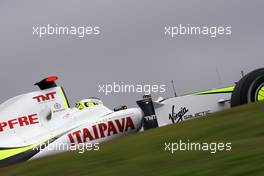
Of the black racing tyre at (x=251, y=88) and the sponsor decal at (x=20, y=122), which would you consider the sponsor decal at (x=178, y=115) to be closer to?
the sponsor decal at (x=20, y=122)

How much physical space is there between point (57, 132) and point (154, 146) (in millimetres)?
4907

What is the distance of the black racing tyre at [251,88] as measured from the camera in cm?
891

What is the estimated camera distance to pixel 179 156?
15.7 ft

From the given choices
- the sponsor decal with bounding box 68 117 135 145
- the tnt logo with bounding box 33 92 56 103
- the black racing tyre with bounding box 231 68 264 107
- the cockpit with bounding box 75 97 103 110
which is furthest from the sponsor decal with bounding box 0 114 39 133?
the cockpit with bounding box 75 97 103 110

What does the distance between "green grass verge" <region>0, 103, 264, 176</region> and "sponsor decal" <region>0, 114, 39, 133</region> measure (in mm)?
4178

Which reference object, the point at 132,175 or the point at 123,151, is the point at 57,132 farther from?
the point at 132,175

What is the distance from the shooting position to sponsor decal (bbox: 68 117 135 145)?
980 centimetres

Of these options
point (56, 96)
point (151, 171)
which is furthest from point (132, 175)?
point (56, 96)

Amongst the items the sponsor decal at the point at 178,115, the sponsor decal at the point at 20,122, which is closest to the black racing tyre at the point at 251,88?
the sponsor decal at the point at 20,122

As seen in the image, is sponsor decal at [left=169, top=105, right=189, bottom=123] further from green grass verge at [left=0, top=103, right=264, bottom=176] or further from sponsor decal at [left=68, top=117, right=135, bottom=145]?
green grass verge at [left=0, top=103, right=264, bottom=176]

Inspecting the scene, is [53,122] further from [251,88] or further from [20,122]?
[251,88]

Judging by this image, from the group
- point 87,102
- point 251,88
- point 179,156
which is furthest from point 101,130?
point 87,102

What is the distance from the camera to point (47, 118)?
10.3m

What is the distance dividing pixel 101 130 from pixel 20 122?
4.76 ft
